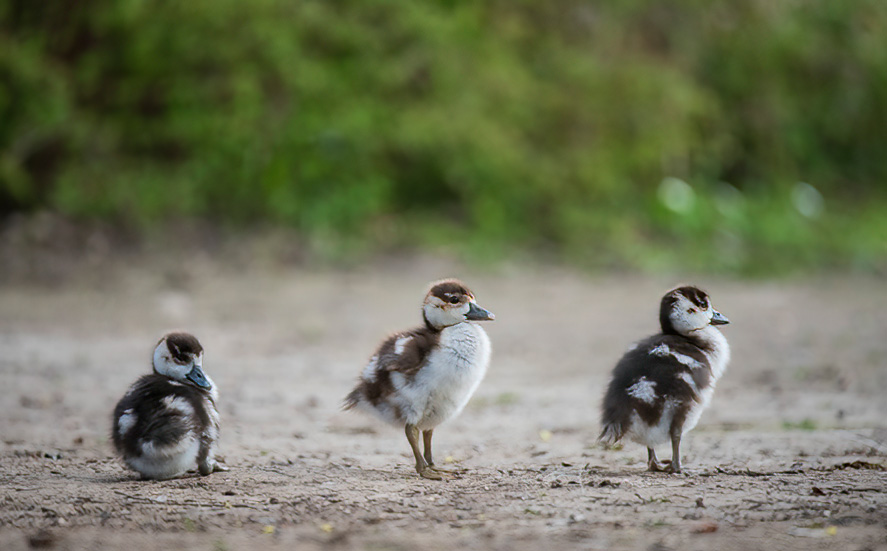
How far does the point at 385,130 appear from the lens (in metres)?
15.9

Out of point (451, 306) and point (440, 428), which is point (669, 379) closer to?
point (451, 306)

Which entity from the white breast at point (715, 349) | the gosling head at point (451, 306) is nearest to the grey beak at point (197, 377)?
the gosling head at point (451, 306)

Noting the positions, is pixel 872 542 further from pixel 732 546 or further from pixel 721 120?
pixel 721 120

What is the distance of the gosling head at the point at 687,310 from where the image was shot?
19.8 feet

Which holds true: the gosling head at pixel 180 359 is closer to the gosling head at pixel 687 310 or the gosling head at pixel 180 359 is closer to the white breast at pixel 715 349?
the gosling head at pixel 687 310

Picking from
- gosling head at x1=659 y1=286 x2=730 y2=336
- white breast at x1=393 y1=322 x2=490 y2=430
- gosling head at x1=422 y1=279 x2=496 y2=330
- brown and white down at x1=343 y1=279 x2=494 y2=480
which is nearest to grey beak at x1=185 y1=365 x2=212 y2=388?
brown and white down at x1=343 y1=279 x2=494 y2=480

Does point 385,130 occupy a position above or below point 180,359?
above

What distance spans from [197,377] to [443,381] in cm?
135

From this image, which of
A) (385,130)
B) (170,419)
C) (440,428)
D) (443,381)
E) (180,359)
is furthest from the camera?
(385,130)

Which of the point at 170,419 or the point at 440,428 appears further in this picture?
the point at 440,428

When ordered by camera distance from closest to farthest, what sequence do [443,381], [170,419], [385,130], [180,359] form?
[170,419] < [443,381] < [180,359] < [385,130]

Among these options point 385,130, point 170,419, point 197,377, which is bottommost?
point 170,419

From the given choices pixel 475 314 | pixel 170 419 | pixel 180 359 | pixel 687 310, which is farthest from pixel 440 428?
pixel 170 419

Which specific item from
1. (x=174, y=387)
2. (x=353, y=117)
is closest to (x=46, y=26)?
(x=353, y=117)
